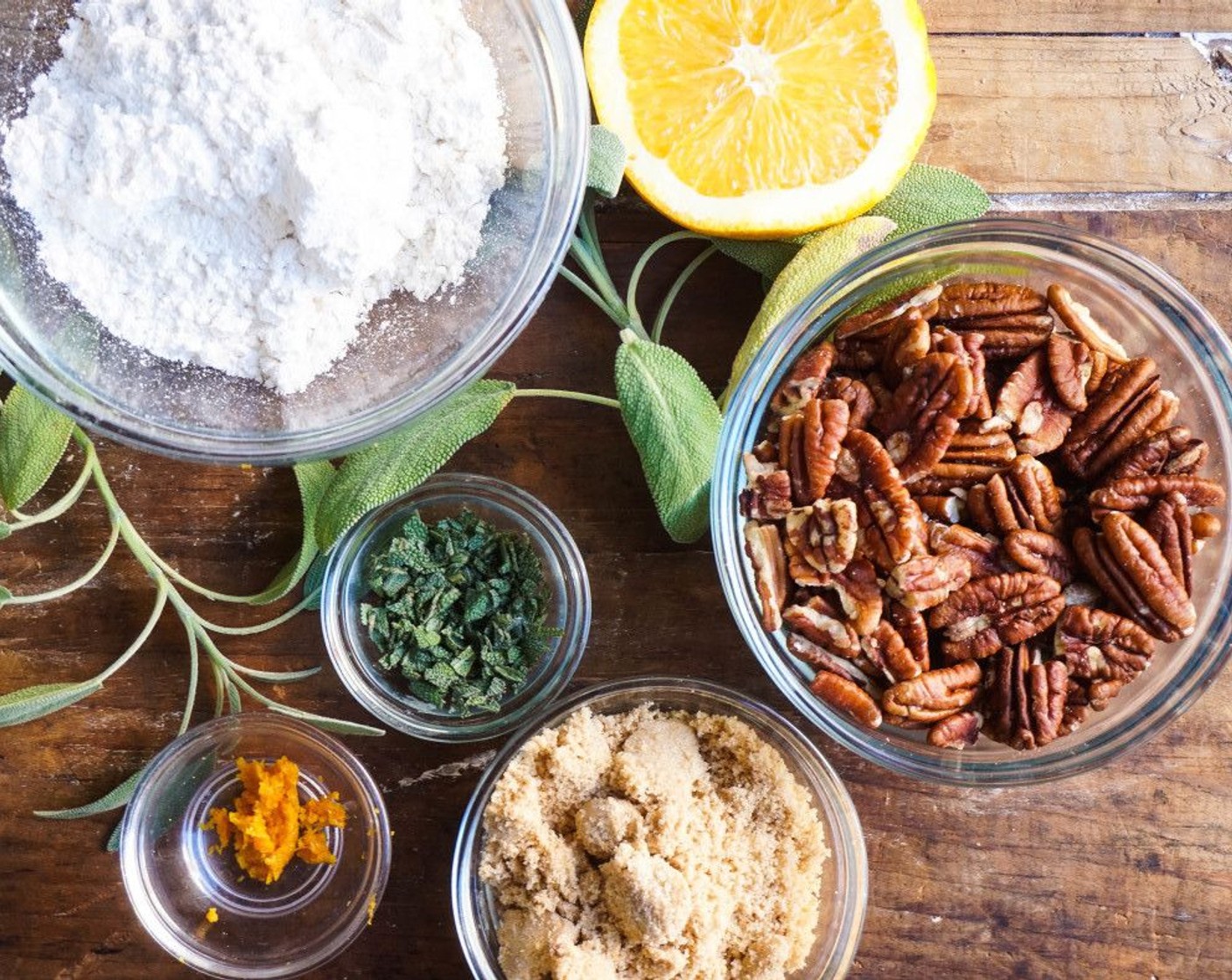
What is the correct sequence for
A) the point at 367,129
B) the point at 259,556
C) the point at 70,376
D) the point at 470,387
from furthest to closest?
the point at 259,556 → the point at 470,387 → the point at 70,376 → the point at 367,129

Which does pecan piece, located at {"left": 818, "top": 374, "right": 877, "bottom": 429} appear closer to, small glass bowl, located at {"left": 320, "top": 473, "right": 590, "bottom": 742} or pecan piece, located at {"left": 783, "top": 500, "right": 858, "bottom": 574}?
pecan piece, located at {"left": 783, "top": 500, "right": 858, "bottom": 574}

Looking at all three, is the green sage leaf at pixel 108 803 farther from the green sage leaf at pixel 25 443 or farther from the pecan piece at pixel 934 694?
the pecan piece at pixel 934 694

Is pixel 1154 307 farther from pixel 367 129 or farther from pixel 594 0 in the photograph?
pixel 367 129

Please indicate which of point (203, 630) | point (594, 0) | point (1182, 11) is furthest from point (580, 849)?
point (1182, 11)

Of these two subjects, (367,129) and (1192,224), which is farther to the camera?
(1192,224)

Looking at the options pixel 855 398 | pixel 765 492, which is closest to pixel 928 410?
pixel 855 398
